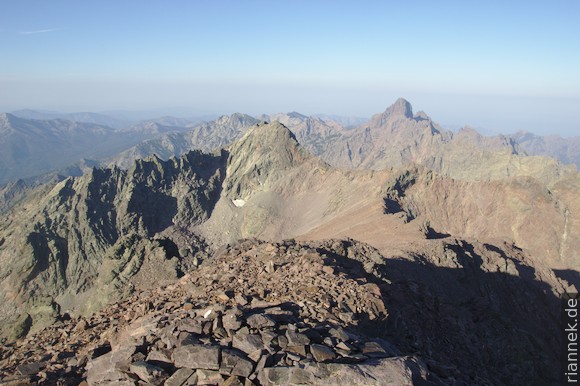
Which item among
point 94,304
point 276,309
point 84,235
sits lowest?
point 84,235

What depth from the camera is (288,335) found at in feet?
37.7

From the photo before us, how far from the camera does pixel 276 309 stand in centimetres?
1397

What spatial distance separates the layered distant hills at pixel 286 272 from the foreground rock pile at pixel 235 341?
0.21 ft

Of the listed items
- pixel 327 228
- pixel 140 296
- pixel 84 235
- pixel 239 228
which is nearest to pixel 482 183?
pixel 327 228

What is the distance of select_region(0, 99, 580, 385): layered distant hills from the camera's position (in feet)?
38.7

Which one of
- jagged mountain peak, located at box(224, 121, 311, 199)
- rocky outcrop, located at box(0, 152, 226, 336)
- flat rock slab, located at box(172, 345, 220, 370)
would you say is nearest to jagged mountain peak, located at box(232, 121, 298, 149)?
jagged mountain peak, located at box(224, 121, 311, 199)

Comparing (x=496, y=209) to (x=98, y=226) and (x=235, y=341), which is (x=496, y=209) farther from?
(x=98, y=226)

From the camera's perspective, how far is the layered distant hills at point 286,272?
11797 mm

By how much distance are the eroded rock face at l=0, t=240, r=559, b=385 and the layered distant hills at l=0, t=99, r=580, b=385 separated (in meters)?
0.07

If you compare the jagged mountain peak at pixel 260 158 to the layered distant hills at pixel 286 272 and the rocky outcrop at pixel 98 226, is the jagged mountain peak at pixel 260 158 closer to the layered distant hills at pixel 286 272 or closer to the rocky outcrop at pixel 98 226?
the layered distant hills at pixel 286 272

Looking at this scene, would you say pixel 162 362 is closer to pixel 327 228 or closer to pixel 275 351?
pixel 275 351

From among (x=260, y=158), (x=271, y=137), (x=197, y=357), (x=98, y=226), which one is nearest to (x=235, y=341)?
(x=197, y=357)

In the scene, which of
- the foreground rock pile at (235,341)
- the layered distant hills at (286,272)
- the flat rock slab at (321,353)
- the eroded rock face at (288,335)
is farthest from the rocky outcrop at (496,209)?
the flat rock slab at (321,353)

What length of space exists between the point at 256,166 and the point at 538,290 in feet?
236
